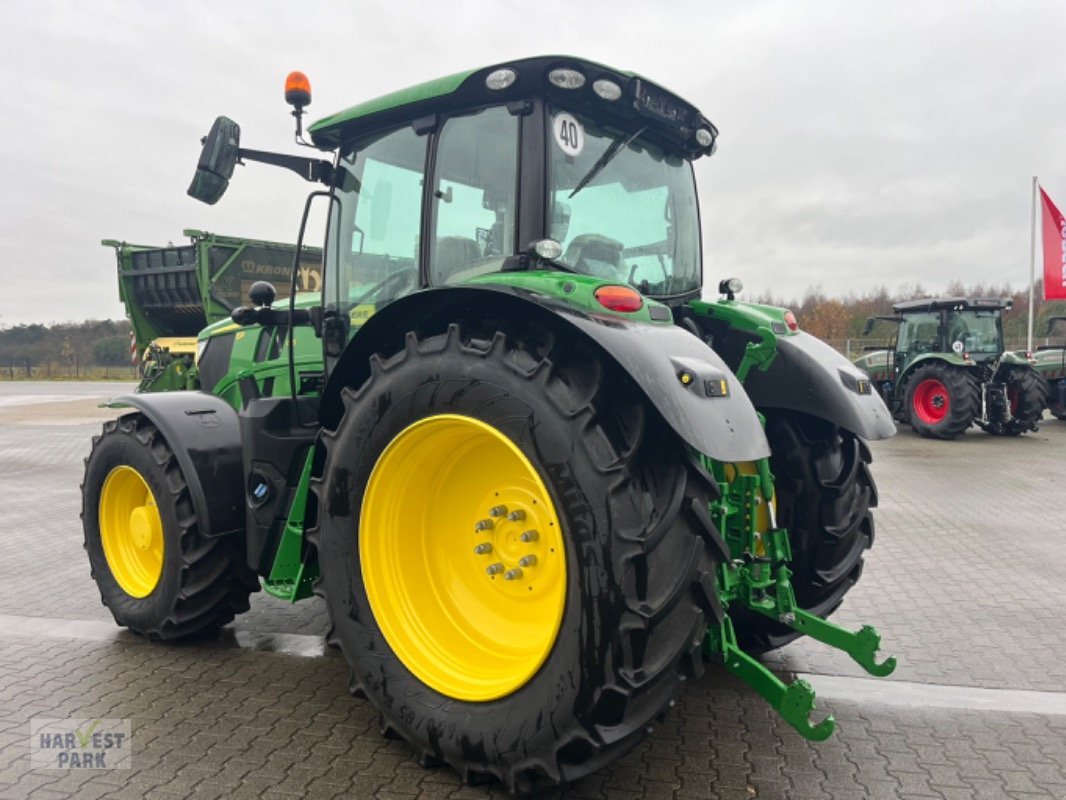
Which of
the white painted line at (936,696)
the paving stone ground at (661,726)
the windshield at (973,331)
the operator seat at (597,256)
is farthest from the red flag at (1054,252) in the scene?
the operator seat at (597,256)

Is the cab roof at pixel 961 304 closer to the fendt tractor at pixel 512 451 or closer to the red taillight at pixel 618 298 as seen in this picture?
the fendt tractor at pixel 512 451

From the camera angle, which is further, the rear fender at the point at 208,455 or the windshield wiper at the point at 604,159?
the rear fender at the point at 208,455

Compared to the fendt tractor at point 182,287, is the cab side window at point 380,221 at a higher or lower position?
lower

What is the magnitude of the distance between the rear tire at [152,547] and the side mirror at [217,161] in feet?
4.15

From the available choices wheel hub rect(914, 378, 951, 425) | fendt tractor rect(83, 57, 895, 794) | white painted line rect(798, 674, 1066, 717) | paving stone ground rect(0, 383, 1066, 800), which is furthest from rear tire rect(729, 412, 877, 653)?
wheel hub rect(914, 378, 951, 425)

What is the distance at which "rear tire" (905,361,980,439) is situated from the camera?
12.9m

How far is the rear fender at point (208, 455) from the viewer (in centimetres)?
355

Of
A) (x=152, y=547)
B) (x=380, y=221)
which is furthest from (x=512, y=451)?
(x=152, y=547)

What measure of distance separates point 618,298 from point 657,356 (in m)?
0.29

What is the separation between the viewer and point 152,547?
3.96m

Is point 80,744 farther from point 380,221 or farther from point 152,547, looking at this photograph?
point 380,221

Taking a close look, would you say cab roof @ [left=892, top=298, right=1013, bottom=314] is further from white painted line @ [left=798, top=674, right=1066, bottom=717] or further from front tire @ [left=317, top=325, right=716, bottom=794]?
front tire @ [left=317, top=325, right=716, bottom=794]

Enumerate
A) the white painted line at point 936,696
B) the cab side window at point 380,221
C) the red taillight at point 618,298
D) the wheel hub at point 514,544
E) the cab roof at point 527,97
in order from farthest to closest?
the cab side window at point 380,221, the white painted line at point 936,696, the cab roof at point 527,97, the wheel hub at point 514,544, the red taillight at point 618,298

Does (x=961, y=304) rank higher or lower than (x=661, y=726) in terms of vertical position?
higher
